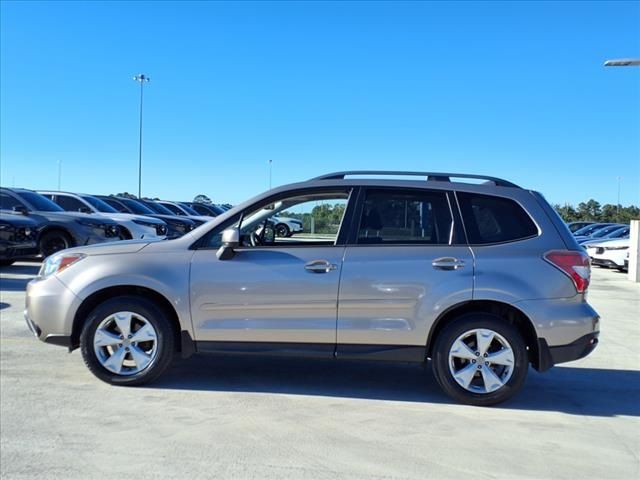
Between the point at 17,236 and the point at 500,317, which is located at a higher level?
the point at 17,236

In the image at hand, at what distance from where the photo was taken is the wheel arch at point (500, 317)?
4617mm

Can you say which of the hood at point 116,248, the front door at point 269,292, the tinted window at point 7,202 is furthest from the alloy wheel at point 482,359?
the tinted window at point 7,202

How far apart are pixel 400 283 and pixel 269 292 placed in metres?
1.08

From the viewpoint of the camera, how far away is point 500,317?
15.3 ft

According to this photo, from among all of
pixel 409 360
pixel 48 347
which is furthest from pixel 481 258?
pixel 48 347

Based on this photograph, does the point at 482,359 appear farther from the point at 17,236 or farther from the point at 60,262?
the point at 17,236

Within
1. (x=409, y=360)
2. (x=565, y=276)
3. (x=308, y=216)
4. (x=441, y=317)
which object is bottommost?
(x=409, y=360)

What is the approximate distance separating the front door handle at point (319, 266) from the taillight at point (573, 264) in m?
1.75

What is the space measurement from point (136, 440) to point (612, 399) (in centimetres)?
398

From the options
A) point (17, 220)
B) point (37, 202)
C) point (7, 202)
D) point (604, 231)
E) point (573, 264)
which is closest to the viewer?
point (573, 264)

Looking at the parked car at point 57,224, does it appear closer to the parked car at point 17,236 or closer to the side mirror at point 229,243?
the parked car at point 17,236

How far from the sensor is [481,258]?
4605 mm

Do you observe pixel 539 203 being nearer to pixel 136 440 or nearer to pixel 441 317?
pixel 441 317

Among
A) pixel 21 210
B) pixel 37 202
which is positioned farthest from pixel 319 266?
pixel 37 202
